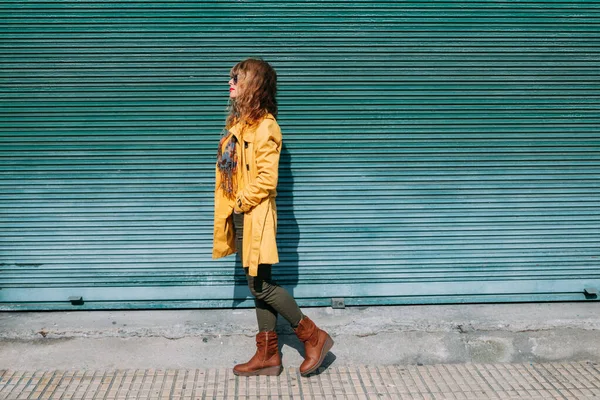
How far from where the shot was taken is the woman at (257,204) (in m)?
3.95

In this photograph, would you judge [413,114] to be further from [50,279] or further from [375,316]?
[50,279]

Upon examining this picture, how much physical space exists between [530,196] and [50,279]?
12.1ft

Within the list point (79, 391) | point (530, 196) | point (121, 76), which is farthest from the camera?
point (530, 196)

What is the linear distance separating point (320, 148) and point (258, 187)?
3.48 feet

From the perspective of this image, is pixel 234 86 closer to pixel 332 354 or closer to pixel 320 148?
pixel 320 148

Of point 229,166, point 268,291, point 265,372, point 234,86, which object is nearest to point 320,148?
point 229,166

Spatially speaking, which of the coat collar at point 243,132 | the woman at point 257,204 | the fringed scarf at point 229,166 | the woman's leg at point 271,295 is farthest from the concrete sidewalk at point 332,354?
the coat collar at point 243,132

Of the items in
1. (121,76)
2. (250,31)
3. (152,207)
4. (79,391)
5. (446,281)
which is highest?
(250,31)

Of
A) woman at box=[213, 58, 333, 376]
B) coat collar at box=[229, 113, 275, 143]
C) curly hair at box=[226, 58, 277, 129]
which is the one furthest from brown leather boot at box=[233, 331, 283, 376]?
curly hair at box=[226, 58, 277, 129]

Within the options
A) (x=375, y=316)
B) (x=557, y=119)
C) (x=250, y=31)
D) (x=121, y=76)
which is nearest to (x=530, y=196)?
(x=557, y=119)

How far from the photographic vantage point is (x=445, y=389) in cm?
418

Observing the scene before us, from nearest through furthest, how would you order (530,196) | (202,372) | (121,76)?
(202,372), (121,76), (530,196)

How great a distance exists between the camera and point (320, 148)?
4871mm

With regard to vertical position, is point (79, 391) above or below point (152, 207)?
below
